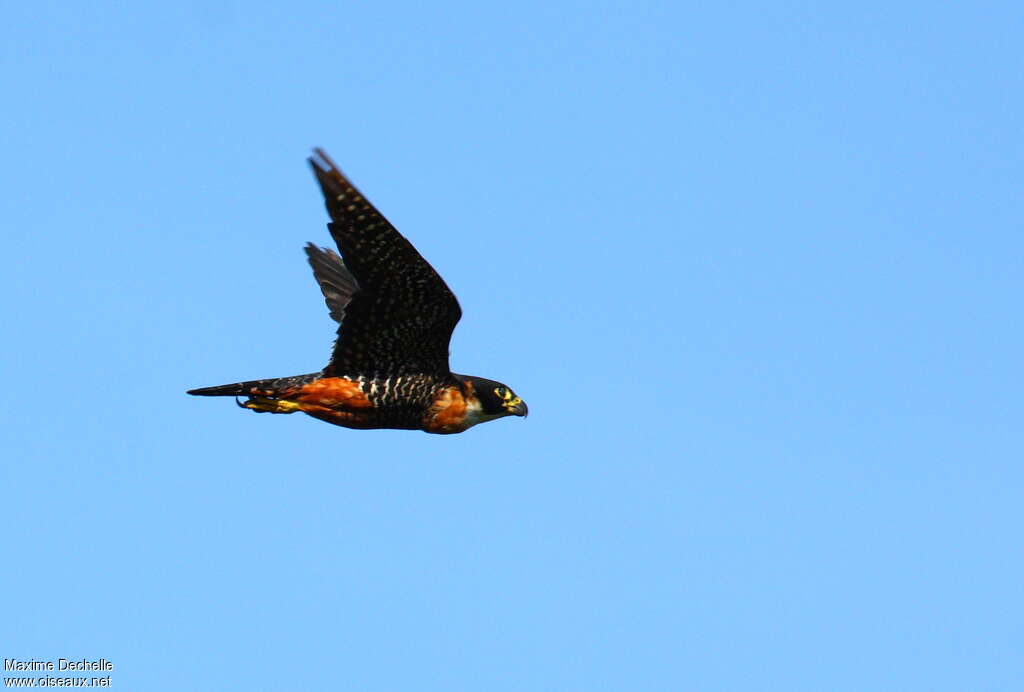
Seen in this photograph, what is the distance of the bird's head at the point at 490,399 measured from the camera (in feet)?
58.8

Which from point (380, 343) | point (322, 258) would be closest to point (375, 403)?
point (380, 343)

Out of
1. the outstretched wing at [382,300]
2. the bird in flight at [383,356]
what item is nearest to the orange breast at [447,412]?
the bird in flight at [383,356]

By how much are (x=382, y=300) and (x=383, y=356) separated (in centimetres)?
87

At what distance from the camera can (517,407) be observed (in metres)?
18.5

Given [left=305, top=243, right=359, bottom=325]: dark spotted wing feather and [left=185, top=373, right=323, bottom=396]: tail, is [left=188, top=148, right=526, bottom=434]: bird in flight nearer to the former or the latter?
[left=185, top=373, right=323, bottom=396]: tail

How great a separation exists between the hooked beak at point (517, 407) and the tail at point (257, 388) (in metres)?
2.60

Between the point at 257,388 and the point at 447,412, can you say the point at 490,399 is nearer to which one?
the point at 447,412

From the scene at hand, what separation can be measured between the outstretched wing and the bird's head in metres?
0.62

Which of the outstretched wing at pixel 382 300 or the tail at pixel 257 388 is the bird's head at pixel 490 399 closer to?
the outstretched wing at pixel 382 300

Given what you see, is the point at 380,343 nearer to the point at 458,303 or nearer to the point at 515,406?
the point at 458,303

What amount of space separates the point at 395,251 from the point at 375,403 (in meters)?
2.19

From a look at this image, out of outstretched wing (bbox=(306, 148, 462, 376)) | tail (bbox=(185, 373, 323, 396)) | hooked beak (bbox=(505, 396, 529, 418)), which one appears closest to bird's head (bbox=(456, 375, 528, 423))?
hooked beak (bbox=(505, 396, 529, 418))

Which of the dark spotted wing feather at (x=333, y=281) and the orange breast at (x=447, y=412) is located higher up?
the dark spotted wing feather at (x=333, y=281)

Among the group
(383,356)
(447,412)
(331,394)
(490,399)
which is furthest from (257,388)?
(490,399)
